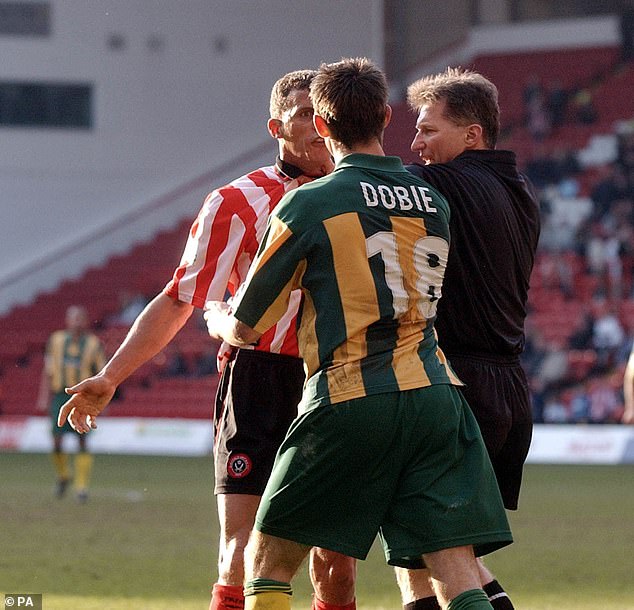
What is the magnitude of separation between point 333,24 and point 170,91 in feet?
11.8

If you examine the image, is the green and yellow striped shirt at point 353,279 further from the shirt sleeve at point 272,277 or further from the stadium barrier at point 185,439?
the stadium barrier at point 185,439

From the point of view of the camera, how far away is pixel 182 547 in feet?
34.1

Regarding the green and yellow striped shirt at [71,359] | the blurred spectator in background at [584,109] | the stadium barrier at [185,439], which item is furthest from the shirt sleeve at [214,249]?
the blurred spectator in background at [584,109]

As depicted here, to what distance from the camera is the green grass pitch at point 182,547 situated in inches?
313

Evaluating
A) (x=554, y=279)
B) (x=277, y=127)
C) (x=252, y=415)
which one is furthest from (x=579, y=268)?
(x=252, y=415)

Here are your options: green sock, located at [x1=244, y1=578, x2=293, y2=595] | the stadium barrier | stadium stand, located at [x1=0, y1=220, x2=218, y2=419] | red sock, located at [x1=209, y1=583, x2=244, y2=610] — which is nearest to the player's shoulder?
red sock, located at [x1=209, y1=583, x2=244, y2=610]

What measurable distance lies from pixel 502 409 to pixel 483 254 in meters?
0.53

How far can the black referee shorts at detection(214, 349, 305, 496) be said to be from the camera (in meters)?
5.04

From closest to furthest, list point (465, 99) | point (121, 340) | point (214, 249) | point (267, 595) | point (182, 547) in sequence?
point (267, 595) → point (465, 99) → point (214, 249) → point (182, 547) → point (121, 340)

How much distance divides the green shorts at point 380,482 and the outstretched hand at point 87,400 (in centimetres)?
71

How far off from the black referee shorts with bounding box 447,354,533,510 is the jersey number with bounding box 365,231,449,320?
64cm

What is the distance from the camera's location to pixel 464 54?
99.9ft

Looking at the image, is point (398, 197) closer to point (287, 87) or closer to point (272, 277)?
point (272, 277)

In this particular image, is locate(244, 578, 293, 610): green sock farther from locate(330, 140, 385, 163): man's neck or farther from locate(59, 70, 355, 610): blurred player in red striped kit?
locate(330, 140, 385, 163): man's neck
